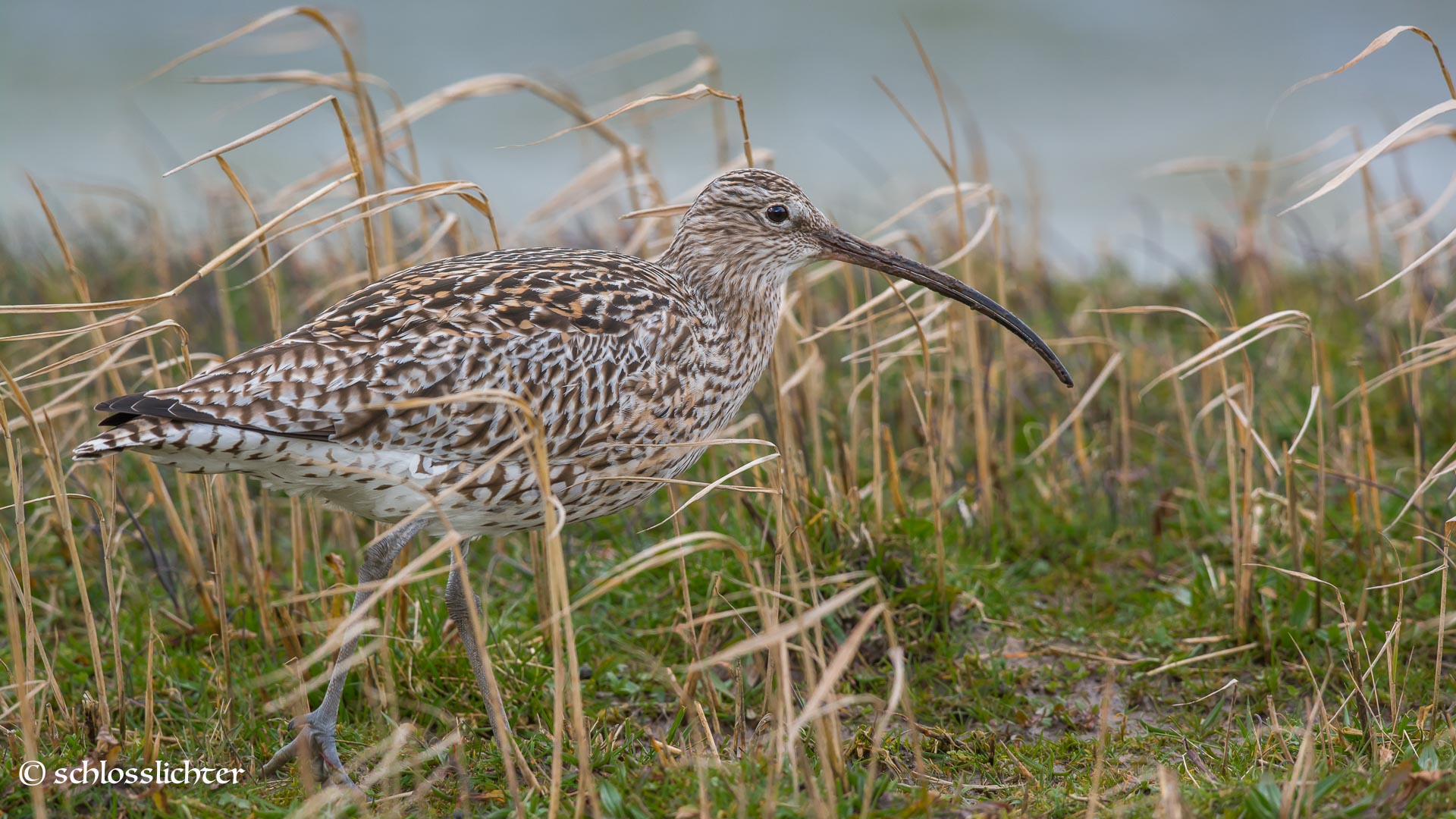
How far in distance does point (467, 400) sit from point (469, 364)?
0.38 meters

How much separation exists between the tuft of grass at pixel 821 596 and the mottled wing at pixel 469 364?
0.29m

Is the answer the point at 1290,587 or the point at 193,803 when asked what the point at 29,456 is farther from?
the point at 1290,587

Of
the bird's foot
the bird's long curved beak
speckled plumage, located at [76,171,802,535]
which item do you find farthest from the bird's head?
the bird's foot

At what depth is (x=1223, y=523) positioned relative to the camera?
5.62 metres

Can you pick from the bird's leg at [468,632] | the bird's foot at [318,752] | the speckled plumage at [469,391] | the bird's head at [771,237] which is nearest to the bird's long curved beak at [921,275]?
the bird's head at [771,237]

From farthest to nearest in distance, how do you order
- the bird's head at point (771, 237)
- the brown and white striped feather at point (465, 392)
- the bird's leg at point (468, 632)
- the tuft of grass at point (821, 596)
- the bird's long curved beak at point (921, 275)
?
the bird's head at point (771, 237) < the bird's long curved beak at point (921, 275) < the bird's leg at point (468, 632) < the brown and white striped feather at point (465, 392) < the tuft of grass at point (821, 596)

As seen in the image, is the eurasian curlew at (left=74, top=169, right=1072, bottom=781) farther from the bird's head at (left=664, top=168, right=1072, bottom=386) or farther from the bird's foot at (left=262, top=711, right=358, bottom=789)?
the bird's head at (left=664, top=168, right=1072, bottom=386)

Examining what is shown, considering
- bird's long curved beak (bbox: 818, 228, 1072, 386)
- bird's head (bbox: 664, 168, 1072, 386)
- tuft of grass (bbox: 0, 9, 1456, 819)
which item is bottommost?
tuft of grass (bbox: 0, 9, 1456, 819)

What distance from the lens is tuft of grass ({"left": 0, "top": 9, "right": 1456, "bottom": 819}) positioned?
11.8 ft

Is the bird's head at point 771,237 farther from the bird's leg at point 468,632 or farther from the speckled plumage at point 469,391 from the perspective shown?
the bird's leg at point 468,632

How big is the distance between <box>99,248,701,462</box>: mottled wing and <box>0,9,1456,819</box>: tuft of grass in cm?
29

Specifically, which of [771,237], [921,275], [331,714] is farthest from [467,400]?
[921,275]

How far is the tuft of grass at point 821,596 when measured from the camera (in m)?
3.60

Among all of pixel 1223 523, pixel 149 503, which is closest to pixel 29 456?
pixel 149 503
